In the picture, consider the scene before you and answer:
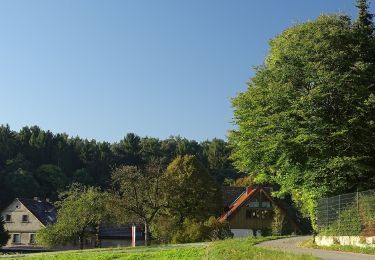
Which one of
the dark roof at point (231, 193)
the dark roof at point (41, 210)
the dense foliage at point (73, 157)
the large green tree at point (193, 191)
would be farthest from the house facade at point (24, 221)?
the large green tree at point (193, 191)

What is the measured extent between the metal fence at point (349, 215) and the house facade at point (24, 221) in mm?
65336

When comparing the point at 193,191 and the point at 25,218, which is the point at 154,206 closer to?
the point at 193,191

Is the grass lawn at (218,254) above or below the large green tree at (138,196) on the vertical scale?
below

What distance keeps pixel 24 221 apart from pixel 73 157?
189 ft

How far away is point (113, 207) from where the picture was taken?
47.3 meters

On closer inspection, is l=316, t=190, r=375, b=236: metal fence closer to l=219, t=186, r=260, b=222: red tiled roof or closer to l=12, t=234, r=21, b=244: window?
l=219, t=186, r=260, b=222: red tiled roof

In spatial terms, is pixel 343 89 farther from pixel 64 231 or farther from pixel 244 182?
pixel 244 182

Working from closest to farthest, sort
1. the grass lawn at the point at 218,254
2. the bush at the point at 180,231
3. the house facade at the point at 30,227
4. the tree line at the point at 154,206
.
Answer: the grass lawn at the point at 218,254, the tree line at the point at 154,206, the bush at the point at 180,231, the house facade at the point at 30,227

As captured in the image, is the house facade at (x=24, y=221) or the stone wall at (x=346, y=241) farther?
the house facade at (x=24, y=221)

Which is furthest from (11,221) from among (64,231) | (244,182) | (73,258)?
(73,258)

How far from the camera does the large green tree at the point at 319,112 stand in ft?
99.3

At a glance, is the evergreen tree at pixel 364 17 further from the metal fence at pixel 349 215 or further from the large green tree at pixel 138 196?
the large green tree at pixel 138 196

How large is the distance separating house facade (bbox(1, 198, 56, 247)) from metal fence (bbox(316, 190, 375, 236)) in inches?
2572

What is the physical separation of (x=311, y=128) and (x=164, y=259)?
10442mm
